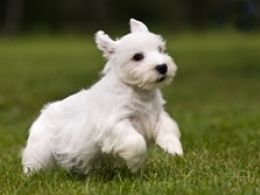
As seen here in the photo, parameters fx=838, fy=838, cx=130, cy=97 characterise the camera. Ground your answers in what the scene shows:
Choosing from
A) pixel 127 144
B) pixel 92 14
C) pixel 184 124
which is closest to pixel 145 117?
pixel 127 144

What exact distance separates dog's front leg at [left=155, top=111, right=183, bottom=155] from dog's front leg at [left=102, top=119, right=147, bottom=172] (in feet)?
0.78

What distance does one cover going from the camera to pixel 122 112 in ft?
21.1

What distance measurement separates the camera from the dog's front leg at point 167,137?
6473 mm

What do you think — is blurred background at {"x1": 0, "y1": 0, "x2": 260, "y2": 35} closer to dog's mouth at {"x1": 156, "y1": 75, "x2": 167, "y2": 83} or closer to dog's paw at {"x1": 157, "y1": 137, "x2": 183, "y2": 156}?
dog's paw at {"x1": 157, "y1": 137, "x2": 183, "y2": 156}

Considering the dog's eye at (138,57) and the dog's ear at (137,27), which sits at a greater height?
the dog's ear at (137,27)

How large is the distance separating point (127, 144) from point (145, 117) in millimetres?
459

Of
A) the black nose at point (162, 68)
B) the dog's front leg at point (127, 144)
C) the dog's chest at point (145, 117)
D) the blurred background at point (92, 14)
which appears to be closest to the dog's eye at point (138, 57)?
the black nose at point (162, 68)

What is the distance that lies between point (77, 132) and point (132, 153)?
0.64 meters

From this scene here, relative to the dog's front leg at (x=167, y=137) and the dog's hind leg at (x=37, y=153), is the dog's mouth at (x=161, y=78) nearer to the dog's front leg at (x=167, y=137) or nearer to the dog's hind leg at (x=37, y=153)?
the dog's front leg at (x=167, y=137)

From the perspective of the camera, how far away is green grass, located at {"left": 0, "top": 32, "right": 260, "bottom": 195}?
6.18 m

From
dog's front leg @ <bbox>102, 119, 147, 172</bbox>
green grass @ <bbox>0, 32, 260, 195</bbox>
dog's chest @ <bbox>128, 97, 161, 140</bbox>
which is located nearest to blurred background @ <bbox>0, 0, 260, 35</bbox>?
green grass @ <bbox>0, 32, 260, 195</bbox>

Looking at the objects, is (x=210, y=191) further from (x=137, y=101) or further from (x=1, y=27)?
(x=1, y=27)

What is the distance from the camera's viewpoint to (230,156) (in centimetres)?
772

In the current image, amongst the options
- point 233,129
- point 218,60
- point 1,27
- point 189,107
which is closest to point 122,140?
point 233,129
